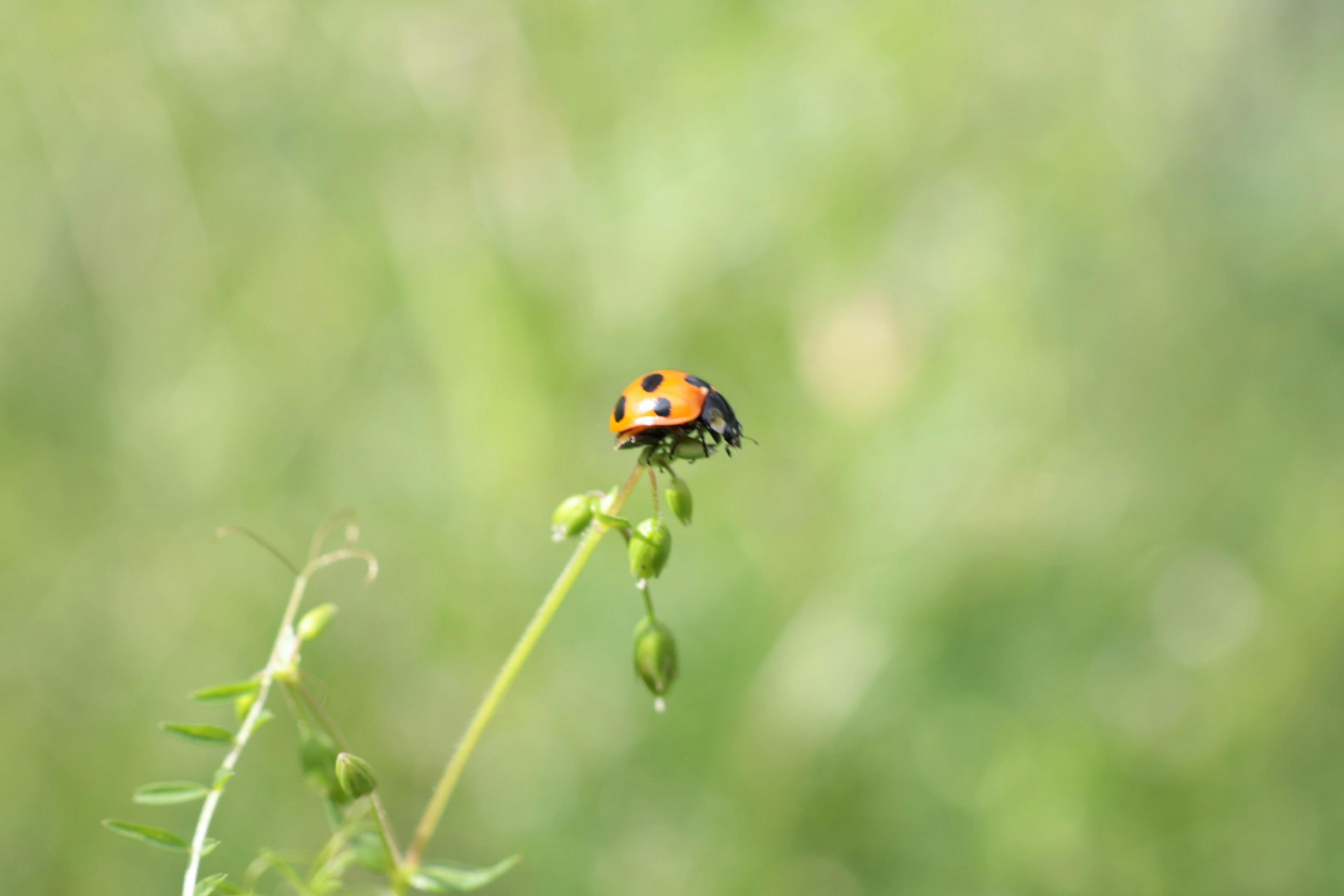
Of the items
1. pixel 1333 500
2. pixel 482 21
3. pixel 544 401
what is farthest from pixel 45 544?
pixel 1333 500

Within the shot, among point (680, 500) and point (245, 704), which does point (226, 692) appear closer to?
point (245, 704)

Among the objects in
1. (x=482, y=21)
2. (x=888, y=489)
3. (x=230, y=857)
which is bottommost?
(x=230, y=857)

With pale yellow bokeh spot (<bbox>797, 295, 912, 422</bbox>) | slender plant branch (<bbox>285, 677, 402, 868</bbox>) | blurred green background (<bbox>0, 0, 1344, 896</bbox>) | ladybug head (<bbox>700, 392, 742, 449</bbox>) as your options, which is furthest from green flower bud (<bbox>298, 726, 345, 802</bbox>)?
pale yellow bokeh spot (<bbox>797, 295, 912, 422</bbox>)

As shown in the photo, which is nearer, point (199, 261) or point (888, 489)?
point (888, 489)

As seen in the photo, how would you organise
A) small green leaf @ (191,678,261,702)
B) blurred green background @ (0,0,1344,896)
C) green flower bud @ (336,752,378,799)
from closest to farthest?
green flower bud @ (336,752,378,799)
small green leaf @ (191,678,261,702)
blurred green background @ (0,0,1344,896)

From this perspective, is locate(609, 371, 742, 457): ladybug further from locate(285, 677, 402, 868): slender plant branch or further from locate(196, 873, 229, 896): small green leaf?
locate(196, 873, 229, 896): small green leaf

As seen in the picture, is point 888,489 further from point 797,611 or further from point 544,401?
point 544,401
